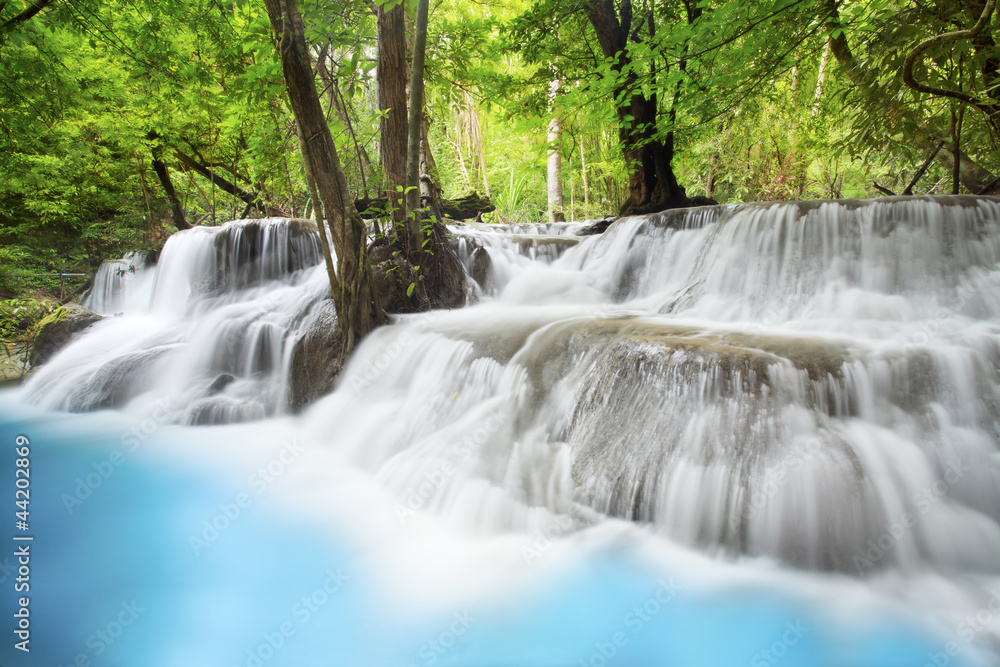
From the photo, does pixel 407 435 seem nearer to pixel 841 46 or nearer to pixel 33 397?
pixel 33 397

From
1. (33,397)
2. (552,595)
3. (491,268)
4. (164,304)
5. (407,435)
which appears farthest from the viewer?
(164,304)

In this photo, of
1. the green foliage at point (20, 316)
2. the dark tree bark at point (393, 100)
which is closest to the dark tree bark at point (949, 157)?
the dark tree bark at point (393, 100)

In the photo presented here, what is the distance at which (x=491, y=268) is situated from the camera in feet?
22.1

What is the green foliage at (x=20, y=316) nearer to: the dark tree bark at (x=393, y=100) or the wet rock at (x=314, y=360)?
the wet rock at (x=314, y=360)

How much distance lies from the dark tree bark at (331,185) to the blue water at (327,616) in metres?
2.54

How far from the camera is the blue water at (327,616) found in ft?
6.20

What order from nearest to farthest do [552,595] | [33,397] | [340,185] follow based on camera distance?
[552,595] < [340,185] < [33,397]

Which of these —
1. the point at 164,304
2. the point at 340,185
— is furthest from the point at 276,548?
the point at 164,304

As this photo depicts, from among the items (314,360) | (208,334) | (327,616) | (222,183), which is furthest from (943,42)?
(222,183)

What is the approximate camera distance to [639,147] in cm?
752

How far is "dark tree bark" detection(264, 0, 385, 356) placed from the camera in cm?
411

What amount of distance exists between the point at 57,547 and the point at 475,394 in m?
2.72

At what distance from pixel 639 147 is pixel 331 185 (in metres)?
5.17

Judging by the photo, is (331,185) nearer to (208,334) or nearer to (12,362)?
(208,334)
